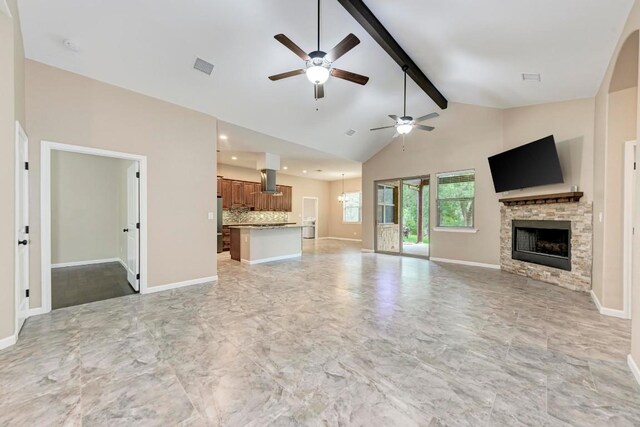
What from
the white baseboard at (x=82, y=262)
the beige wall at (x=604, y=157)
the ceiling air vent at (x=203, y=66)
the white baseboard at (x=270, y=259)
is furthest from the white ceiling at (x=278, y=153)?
the beige wall at (x=604, y=157)

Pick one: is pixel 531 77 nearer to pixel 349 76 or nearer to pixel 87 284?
pixel 349 76

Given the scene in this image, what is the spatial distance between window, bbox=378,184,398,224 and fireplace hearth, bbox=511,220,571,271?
345 centimetres

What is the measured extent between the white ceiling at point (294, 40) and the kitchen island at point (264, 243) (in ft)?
9.29

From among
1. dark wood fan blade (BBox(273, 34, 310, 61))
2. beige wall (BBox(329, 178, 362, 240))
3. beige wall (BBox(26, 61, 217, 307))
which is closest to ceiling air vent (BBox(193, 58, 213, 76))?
beige wall (BBox(26, 61, 217, 307))

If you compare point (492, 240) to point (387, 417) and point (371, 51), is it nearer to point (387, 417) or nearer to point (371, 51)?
point (371, 51)

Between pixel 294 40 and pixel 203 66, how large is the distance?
1345mm

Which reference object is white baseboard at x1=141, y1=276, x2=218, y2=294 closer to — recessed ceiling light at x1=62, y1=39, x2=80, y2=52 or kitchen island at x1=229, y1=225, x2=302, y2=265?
kitchen island at x1=229, y1=225, x2=302, y2=265

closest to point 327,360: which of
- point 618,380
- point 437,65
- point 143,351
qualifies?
point 143,351

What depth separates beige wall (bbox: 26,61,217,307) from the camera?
3318mm

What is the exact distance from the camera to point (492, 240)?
6109 millimetres

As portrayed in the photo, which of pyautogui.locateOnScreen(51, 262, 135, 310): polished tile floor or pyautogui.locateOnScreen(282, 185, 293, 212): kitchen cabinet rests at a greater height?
pyautogui.locateOnScreen(282, 185, 293, 212): kitchen cabinet

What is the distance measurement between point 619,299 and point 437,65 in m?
4.13

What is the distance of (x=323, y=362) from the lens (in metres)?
2.28

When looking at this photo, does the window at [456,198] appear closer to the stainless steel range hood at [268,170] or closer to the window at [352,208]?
the stainless steel range hood at [268,170]
